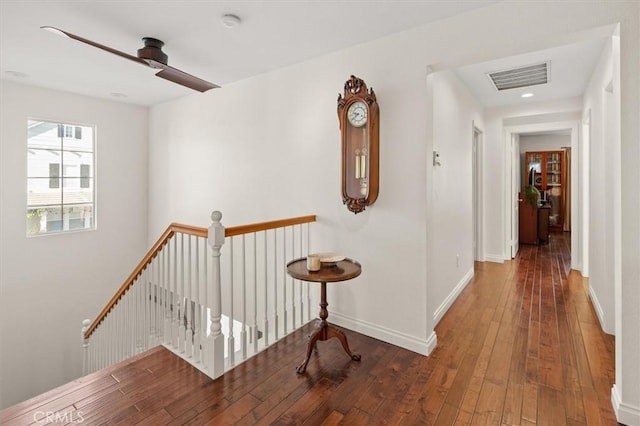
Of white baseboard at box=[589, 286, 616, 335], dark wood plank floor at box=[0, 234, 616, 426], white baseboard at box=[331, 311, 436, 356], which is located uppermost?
white baseboard at box=[589, 286, 616, 335]

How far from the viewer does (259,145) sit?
12.3 ft

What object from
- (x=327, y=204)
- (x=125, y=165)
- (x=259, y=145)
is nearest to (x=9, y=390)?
(x=125, y=165)

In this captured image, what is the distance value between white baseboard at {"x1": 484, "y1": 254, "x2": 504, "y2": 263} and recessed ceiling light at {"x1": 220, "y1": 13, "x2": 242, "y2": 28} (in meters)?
5.02

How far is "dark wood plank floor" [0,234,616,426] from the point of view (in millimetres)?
1873

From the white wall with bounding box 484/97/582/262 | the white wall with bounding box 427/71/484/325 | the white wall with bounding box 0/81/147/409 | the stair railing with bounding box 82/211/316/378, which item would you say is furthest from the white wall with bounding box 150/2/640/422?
the white wall with bounding box 484/97/582/262

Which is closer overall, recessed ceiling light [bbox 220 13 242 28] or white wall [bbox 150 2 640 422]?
white wall [bbox 150 2 640 422]

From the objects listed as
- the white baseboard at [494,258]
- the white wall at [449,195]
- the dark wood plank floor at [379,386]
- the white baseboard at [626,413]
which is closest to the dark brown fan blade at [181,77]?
the white wall at [449,195]

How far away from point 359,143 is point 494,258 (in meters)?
3.83

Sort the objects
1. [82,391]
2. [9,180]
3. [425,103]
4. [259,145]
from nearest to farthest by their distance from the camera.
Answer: [82,391]
[425,103]
[259,145]
[9,180]

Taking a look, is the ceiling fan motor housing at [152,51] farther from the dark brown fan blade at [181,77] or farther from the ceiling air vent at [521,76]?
the ceiling air vent at [521,76]

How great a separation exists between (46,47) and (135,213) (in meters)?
2.88

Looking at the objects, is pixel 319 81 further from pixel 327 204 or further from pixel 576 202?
pixel 576 202

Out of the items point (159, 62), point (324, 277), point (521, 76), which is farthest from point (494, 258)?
point (159, 62)

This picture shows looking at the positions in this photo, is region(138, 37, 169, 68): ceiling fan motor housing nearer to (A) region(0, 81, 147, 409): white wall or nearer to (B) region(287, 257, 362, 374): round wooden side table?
(B) region(287, 257, 362, 374): round wooden side table
